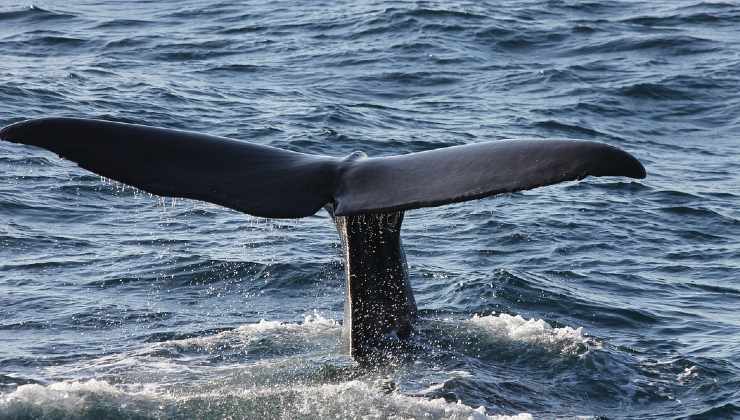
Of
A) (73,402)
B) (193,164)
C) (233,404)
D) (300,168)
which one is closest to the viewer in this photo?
(193,164)

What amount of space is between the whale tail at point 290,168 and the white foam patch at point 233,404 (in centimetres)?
114

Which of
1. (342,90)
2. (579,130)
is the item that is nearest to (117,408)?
(579,130)

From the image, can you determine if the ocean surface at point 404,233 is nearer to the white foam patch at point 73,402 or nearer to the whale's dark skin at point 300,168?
the white foam patch at point 73,402

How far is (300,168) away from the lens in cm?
585

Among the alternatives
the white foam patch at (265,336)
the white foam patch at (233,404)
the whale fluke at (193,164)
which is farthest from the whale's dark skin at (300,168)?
the white foam patch at (265,336)

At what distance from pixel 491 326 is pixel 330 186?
2.63m

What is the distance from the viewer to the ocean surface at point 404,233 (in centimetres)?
695

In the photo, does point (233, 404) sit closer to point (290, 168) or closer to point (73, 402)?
point (73, 402)

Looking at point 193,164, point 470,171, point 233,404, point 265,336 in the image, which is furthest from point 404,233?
point 470,171

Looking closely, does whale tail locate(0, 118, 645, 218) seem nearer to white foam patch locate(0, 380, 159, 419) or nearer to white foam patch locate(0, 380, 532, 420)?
white foam patch locate(0, 380, 532, 420)

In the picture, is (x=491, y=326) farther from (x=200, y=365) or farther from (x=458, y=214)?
(x=458, y=214)

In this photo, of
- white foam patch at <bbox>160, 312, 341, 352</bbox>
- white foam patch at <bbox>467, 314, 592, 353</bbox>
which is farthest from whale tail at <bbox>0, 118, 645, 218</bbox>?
white foam patch at <bbox>467, 314, 592, 353</bbox>

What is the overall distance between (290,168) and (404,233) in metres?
5.71

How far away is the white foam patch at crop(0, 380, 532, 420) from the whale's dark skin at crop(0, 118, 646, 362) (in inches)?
41.1
